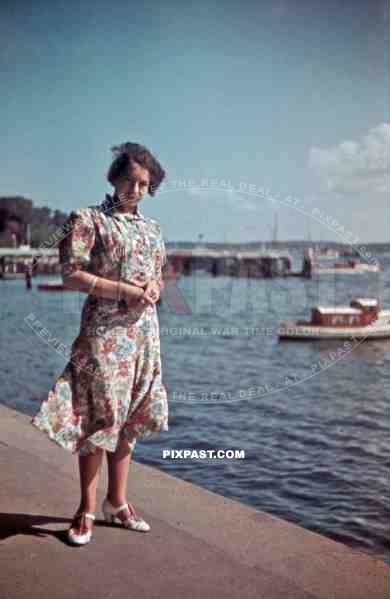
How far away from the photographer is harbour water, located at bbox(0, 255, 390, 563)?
640 cm

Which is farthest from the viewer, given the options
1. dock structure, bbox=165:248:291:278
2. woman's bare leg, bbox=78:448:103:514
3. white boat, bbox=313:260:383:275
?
white boat, bbox=313:260:383:275

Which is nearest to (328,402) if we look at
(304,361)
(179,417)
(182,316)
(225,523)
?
(179,417)

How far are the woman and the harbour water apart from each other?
2.82 metres

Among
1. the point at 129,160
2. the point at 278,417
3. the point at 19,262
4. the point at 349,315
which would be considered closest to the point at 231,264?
the point at 19,262

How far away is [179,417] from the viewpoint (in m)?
10.2

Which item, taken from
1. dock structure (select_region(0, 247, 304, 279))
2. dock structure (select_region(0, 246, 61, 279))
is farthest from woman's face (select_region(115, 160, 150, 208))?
dock structure (select_region(0, 247, 304, 279))

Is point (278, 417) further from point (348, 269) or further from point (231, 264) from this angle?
point (348, 269)

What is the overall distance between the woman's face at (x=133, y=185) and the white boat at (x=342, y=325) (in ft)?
65.3

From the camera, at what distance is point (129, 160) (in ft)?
10.4

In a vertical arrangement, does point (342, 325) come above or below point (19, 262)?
below

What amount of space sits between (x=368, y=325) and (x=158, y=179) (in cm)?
2148

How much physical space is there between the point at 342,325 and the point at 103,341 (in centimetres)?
2089

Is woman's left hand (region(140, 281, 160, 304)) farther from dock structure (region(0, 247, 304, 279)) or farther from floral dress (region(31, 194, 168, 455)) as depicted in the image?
dock structure (region(0, 247, 304, 279))

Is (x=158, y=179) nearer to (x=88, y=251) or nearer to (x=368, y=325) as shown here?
(x=88, y=251)
